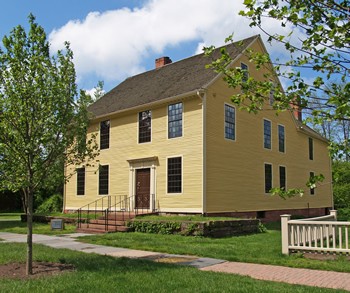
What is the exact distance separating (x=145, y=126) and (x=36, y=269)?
13353mm

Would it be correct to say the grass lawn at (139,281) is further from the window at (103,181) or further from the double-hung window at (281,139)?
the double-hung window at (281,139)

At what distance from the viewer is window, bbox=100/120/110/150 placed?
23766 mm

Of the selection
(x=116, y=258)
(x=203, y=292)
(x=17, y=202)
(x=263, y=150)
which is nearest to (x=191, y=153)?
(x=263, y=150)

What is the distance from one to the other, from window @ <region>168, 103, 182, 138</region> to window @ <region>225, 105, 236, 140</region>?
244 cm

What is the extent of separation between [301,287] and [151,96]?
16145mm

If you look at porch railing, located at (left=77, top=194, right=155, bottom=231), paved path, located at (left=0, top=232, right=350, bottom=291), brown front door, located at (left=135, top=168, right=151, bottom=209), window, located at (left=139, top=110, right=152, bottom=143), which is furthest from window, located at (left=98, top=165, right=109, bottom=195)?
paved path, located at (left=0, top=232, right=350, bottom=291)

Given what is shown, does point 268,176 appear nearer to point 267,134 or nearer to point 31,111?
point 267,134

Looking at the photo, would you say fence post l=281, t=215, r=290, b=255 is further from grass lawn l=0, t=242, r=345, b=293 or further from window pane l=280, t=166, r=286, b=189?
window pane l=280, t=166, r=286, b=189

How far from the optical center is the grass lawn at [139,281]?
672 centimetres

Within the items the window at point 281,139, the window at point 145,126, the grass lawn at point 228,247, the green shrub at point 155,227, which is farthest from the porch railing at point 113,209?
the window at point 281,139

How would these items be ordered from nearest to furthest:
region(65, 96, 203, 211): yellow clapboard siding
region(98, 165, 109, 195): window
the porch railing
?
region(65, 96, 203, 211): yellow clapboard siding < the porch railing < region(98, 165, 109, 195): window

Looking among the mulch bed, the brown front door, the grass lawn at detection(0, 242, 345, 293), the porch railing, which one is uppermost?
the brown front door

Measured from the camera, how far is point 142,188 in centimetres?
2098

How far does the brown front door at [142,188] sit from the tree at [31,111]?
12059 mm
